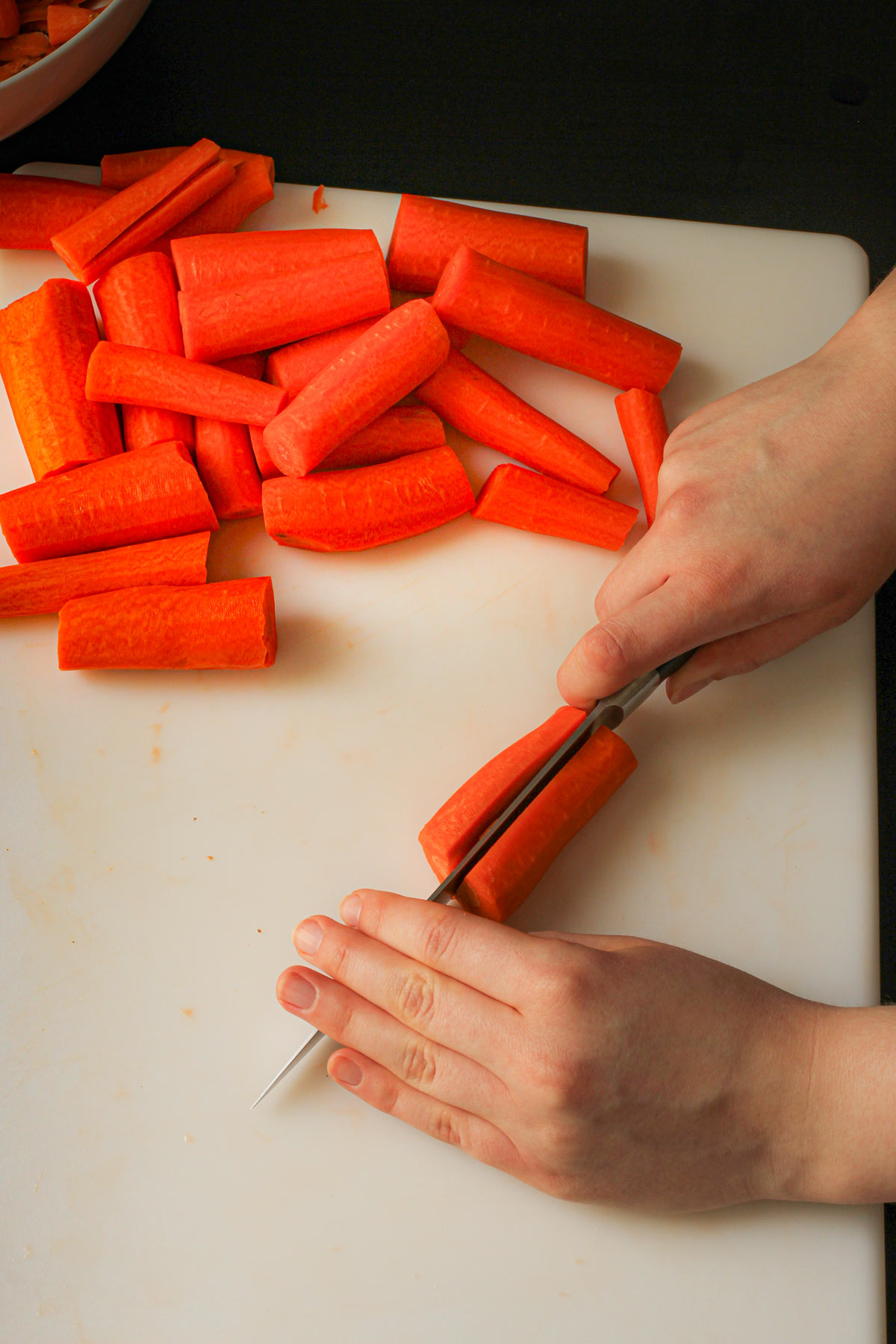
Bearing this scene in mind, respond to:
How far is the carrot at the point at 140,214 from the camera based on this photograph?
1574mm

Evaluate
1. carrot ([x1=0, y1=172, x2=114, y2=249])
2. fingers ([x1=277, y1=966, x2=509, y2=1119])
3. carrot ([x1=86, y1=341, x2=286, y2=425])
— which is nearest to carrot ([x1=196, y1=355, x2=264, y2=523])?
carrot ([x1=86, y1=341, x2=286, y2=425])

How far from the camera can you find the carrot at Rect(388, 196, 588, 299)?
5.22 ft

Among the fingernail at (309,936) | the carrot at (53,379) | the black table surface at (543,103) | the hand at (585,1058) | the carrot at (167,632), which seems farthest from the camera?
the black table surface at (543,103)

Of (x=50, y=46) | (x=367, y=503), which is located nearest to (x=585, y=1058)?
(x=367, y=503)

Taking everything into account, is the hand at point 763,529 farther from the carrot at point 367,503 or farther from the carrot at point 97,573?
the carrot at point 97,573

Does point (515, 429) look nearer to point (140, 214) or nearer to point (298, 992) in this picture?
point (140, 214)

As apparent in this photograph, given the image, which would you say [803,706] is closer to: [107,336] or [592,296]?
[592,296]

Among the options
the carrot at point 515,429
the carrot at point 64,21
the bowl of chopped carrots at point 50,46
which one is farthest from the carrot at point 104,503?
the carrot at point 64,21

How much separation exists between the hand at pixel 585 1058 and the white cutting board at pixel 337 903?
6 cm

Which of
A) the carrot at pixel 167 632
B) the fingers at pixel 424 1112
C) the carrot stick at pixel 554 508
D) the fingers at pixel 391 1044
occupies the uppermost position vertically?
the carrot stick at pixel 554 508

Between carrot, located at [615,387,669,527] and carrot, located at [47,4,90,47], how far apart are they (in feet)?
3.21

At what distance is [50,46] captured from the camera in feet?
5.11

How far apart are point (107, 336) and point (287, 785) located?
748mm

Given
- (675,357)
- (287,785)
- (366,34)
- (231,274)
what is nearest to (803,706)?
(675,357)
